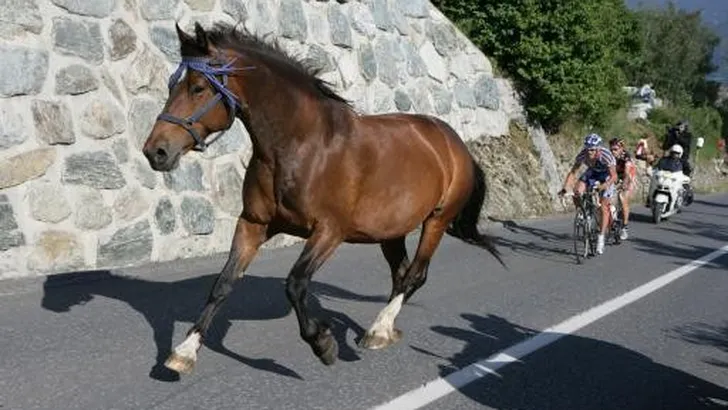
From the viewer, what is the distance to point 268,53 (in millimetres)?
5770

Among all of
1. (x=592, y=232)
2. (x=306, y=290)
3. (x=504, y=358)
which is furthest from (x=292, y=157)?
(x=592, y=232)

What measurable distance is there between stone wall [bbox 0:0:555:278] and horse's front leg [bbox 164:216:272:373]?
6.07 ft

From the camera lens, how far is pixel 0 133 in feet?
27.5

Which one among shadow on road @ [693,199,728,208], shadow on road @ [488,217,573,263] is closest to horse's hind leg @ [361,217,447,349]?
shadow on road @ [488,217,573,263]

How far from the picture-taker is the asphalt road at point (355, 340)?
536 cm

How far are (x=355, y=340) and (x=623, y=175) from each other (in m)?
11.2

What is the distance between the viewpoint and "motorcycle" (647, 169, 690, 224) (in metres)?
19.8

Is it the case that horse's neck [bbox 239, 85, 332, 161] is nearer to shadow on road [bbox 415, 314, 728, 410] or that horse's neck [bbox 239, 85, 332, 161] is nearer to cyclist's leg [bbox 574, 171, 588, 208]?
shadow on road [bbox 415, 314, 728, 410]

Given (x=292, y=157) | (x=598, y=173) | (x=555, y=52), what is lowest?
(x=598, y=173)

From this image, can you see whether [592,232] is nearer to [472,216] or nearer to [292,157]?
[472,216]

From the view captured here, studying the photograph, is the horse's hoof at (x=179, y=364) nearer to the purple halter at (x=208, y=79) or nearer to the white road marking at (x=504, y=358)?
the white road marking at (x=504, y=358)

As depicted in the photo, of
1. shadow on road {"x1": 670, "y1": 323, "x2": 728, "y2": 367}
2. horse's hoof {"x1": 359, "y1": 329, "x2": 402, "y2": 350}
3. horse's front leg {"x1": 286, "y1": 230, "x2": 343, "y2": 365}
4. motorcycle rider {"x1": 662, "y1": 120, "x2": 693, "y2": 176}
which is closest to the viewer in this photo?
horse's front leg {"x1": 286, "y1": 230, "x2": 343, "y2": 365}

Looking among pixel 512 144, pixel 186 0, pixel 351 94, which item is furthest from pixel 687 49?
pixel 186 0

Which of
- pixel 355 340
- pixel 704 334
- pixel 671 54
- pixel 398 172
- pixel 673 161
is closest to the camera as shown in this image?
pixel 398 172
